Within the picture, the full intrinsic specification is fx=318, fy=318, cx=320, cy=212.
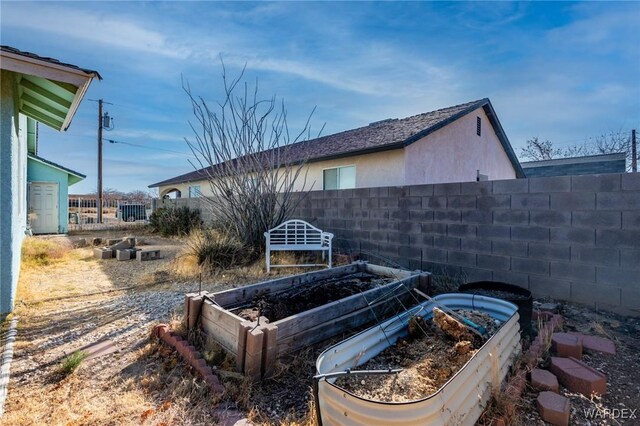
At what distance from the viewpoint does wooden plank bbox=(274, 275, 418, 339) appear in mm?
2514

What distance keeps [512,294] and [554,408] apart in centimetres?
171

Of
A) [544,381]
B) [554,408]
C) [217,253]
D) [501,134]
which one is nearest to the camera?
[554,408]

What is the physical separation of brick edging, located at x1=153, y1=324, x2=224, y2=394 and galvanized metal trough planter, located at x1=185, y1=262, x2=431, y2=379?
0.62 feet

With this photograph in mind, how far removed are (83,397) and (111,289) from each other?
3.26 metres

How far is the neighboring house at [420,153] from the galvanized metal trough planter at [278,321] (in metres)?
4.56

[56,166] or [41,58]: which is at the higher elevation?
[56,166]

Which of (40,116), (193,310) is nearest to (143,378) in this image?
(193,310)

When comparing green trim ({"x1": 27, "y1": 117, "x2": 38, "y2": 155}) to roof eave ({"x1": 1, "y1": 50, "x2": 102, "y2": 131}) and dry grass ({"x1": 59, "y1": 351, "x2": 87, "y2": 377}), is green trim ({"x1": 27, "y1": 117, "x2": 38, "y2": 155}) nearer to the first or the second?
roof eave ({"x1": 1, "y1": 50, "x2": 102, "y2": 131})

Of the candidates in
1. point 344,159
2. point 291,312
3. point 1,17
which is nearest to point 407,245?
point 291,312

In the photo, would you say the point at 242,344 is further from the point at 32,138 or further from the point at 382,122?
the point at 32,138

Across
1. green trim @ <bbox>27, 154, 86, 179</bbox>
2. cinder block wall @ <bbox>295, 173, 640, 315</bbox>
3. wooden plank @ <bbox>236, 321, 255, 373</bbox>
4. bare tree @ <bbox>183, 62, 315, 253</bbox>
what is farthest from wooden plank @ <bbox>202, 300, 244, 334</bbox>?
green trim @ <bbox>27, 154, 86, 179</bbox>

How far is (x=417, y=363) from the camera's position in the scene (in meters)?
2.13

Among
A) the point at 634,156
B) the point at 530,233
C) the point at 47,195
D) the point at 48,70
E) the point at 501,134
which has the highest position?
the point at 634,156

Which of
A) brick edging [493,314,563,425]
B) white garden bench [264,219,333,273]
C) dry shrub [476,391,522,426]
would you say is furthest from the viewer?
white garden bench [264,219,333,273]
